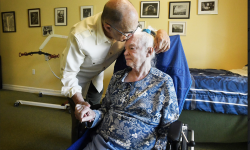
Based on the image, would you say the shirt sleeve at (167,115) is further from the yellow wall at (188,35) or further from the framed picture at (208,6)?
the framed picture at (208,6)

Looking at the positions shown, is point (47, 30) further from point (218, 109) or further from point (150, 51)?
point (218, 109)

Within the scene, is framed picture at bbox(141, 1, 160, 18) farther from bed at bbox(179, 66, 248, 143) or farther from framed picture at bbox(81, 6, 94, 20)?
bed at bbox(179, 66, 248, 143)

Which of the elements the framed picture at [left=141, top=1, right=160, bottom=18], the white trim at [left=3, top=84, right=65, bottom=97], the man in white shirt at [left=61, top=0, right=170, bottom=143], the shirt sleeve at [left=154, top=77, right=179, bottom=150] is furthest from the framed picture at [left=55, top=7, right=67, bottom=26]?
the shirt sleeve at [left=154, top=77, right=179, bottom=150]

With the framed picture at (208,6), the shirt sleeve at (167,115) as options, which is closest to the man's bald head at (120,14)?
the shirt sleeve at (167,115)

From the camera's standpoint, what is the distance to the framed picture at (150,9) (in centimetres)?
311

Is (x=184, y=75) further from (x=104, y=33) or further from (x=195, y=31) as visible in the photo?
(x=195, y=31)

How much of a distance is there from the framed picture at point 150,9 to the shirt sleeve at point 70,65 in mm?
2249

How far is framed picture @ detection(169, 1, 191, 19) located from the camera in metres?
3.00

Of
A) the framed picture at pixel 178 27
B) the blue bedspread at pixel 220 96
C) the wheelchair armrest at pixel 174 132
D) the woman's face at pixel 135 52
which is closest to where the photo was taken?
the wheelchair armrest at pixel 174 132

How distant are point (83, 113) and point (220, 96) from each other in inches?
58.3

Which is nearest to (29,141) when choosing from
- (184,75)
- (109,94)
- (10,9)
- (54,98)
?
(109,94)

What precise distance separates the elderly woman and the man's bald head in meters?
0.12

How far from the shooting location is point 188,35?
10.0 ft

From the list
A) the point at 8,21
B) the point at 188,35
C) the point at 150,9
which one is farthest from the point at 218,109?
the point at 8,21
